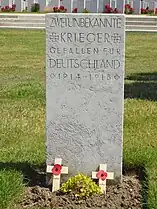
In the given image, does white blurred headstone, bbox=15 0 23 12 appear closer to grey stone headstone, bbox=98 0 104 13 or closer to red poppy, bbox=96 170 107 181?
grey stone headstone, bbox=98 0 104 13

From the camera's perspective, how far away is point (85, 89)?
534cm

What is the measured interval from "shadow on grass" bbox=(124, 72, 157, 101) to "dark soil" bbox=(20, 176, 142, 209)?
439 cm

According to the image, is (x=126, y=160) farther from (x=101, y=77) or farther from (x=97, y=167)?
(x=101, y=77)

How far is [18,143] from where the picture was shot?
278 inches

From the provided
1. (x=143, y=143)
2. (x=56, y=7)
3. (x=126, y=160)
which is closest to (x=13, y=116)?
(x=143, y=143)

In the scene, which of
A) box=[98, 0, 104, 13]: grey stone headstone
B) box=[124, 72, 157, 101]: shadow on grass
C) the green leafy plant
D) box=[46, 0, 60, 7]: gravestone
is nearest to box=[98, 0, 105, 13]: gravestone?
box=[98, 0, 104, 13]: grey stone headstone

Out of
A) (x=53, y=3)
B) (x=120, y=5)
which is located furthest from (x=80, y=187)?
(x=53, y=3)

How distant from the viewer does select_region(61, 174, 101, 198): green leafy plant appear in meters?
5.22

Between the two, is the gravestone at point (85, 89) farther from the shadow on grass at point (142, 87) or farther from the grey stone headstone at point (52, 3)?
the grey stone headstone at point (52, 3)

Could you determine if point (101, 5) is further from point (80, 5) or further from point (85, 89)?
point (85, 89)

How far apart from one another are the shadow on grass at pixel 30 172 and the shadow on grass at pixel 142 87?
400cm

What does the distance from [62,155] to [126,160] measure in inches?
35.1

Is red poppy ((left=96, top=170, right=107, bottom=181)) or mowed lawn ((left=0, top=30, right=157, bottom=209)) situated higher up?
red poppy ((left=96, top=170, right=107, bottom=181))

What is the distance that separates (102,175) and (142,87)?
583 centimetres
